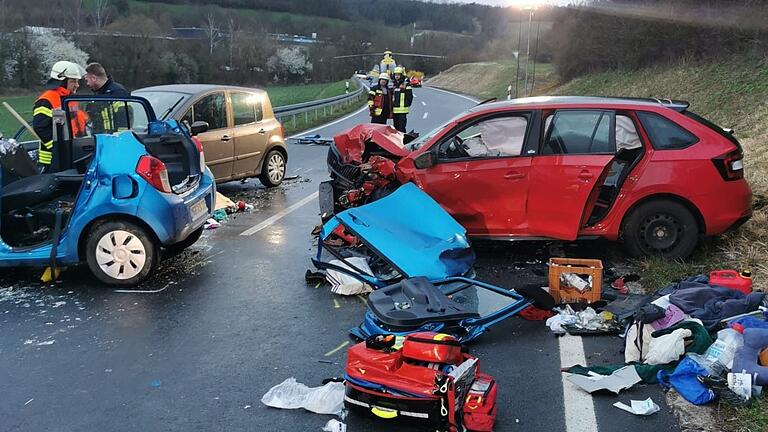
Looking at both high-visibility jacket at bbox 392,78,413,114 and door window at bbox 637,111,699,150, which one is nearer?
door window at bbox 637,111,699,150

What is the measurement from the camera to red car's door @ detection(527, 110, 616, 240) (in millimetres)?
5977

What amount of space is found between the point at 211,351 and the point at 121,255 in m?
1.79

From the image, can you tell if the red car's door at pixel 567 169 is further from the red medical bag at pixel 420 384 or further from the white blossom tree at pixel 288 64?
the white blossom tree at pixel 288 64

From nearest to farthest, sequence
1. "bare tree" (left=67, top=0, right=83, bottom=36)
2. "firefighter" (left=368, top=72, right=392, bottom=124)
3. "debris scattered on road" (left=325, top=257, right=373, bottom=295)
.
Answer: "debris scattered on road" (left=325, top=257, right=373, bottom=295) < "firefighter" (left=368, top=72, right=392, bottom=124) < "bare tree" (left=67, top=0, right=83, bottom=36)

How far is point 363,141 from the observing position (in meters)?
7.77

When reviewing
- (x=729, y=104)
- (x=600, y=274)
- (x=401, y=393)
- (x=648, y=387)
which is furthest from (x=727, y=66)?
(x=401, y=393)

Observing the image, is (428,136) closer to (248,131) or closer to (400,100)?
(248,131)

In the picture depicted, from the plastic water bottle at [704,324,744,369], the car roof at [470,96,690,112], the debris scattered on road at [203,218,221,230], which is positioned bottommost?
the debris scattered on road at [203,218,221,230]

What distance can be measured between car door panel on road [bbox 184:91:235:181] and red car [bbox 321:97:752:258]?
162 inches

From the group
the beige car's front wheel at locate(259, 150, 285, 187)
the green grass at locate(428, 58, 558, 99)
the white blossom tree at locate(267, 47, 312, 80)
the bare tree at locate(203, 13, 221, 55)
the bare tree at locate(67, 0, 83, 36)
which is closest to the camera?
the beige car's front wheel at locate(259, 150, 285, 187)

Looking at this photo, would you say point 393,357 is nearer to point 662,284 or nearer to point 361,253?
point 361,253

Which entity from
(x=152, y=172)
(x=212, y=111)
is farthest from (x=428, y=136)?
(x=212, y=111)

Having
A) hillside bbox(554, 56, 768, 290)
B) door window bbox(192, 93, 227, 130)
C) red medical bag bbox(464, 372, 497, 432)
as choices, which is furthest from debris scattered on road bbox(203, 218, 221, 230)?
hillside bbox(554, 56, 768, 290)

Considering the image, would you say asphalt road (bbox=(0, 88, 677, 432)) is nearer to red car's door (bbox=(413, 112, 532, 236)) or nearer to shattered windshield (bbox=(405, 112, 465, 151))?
red car's door (bbox=(413, 112, 532, 236))
